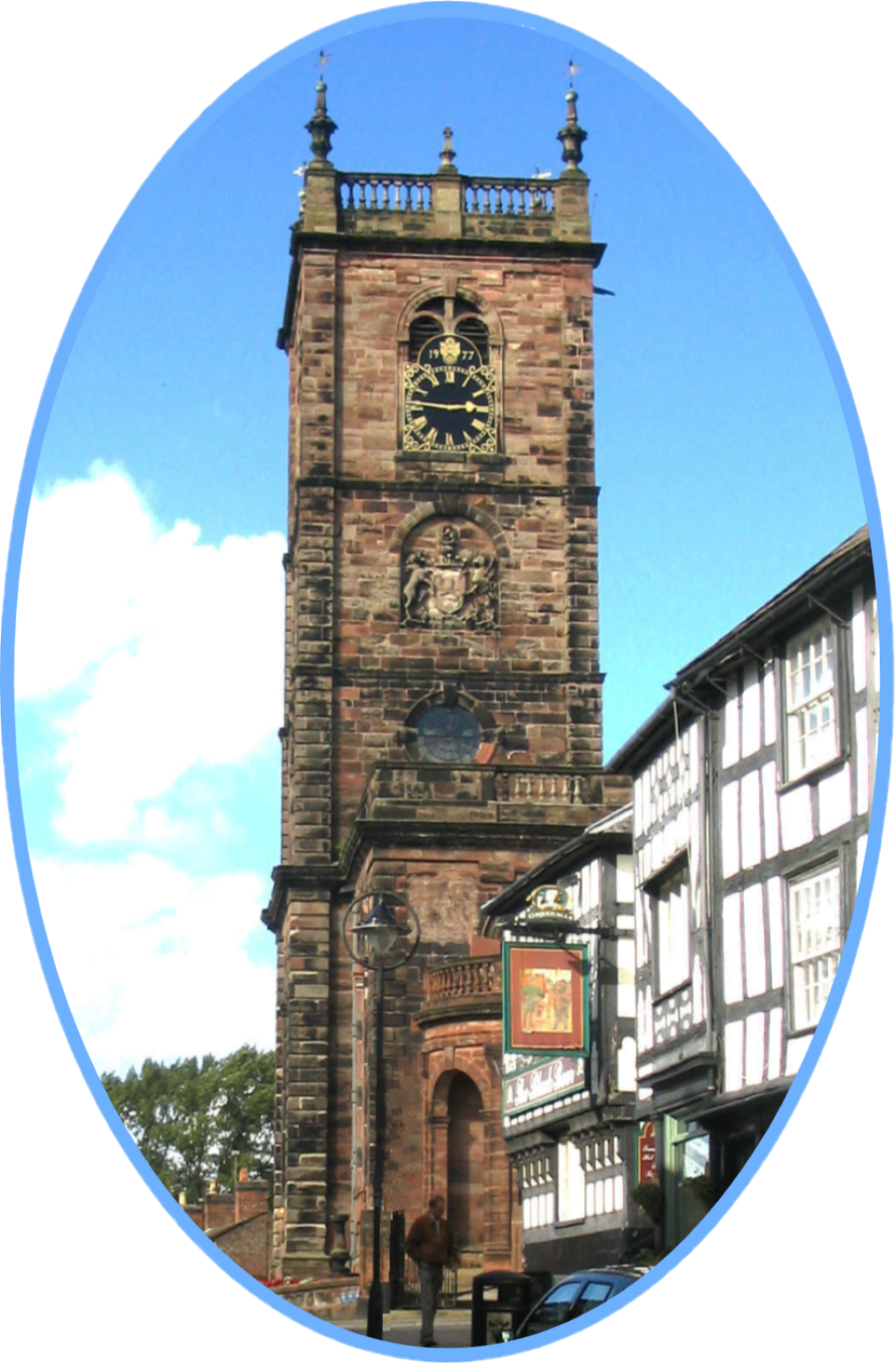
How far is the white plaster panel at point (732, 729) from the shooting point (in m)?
14.0

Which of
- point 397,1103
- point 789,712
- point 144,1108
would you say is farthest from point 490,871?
point 144,1108

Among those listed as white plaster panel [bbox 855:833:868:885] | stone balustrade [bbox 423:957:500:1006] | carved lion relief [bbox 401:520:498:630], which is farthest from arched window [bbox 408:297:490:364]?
white plaster panel [bbox 855:833:868:885]

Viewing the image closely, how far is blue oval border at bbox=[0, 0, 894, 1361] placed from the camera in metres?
11.6

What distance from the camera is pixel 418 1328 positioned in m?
11.8

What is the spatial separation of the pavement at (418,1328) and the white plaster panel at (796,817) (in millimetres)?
3097

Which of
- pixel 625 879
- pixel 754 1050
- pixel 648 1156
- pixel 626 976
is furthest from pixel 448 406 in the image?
pixel 754 1050

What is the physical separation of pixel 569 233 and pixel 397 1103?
670cm

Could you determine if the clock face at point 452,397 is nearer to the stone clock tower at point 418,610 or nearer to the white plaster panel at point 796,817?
the stone clock tower at point 418,610

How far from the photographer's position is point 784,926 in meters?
12.9

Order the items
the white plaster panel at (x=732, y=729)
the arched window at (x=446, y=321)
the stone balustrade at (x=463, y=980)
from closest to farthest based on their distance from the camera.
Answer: the white plaster panel at (x=732, y=729) → the stone balustrade at (x=463, y=980) → the arched window at (x=446, y=321)

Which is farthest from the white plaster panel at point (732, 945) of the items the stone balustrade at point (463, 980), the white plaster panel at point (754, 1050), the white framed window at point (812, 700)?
the stone balustrade at point (463, 980)

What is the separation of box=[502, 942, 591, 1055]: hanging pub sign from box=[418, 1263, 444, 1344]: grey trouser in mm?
3044

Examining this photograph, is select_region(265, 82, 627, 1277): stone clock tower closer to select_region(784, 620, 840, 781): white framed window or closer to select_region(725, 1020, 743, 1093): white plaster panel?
select_region(725, 1020, 743, 1093): white plaster panel

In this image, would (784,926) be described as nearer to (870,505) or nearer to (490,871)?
(870,505)
